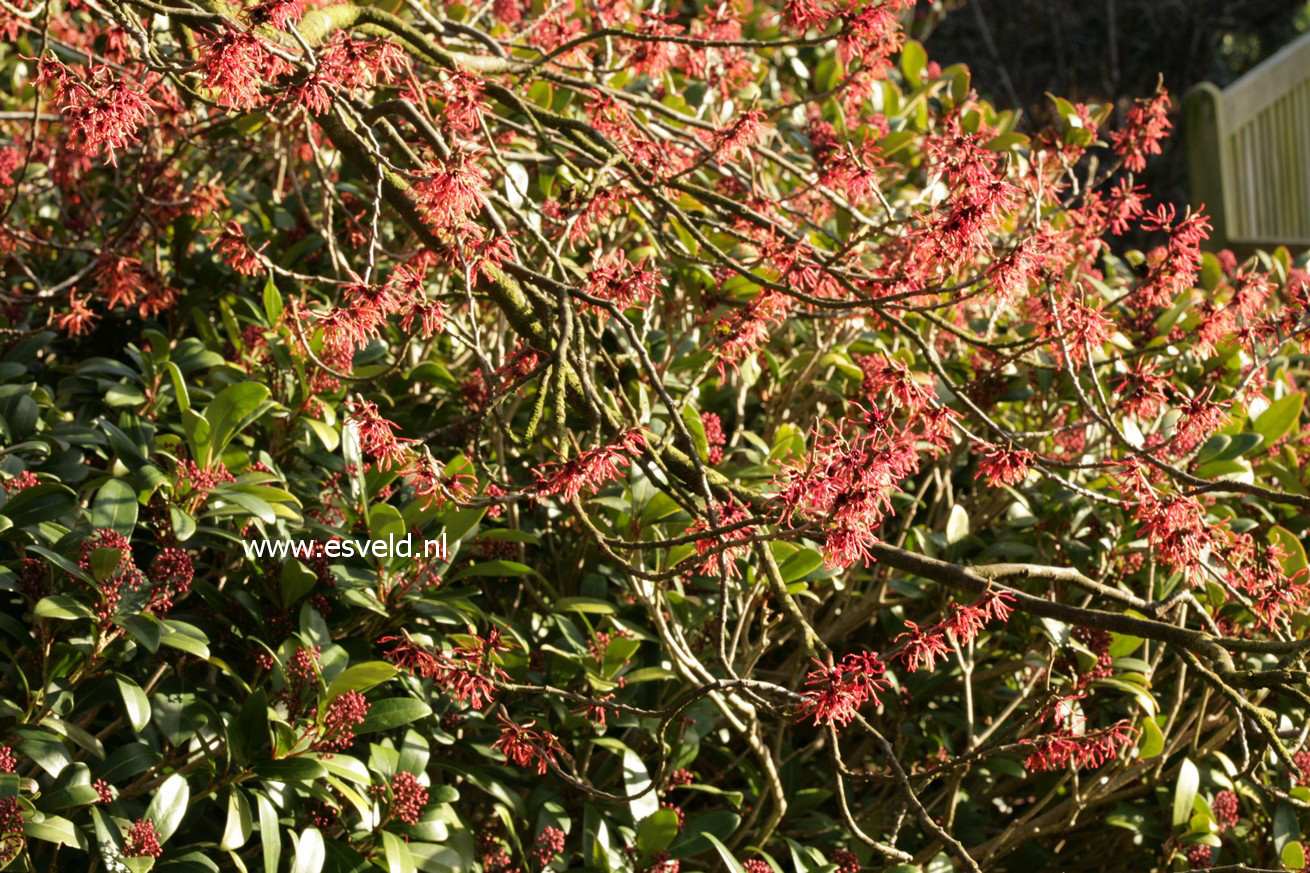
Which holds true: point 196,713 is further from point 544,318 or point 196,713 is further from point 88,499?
point 544,318

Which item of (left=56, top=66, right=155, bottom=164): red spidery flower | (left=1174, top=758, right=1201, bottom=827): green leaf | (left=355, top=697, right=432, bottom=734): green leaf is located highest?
(left=56, top=66, right=155, bottom=164): red spidery flower

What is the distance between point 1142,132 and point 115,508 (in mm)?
2452

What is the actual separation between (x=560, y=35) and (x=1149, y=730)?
2259mm

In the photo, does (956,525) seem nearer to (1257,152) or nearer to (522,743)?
(522,743)

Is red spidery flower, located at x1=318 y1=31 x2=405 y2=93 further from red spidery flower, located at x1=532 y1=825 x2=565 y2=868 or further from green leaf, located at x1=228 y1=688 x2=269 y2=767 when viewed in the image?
red spidery flower, located at x1=532 y1=825 x2=565 y2=868

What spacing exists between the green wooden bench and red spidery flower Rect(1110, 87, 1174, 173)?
4.76 meters

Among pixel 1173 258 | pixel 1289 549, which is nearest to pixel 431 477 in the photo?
pixel 1173 258

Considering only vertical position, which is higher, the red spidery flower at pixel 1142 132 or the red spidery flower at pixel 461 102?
the red spidery flower at pixel 461 102

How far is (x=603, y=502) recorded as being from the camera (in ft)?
8.52

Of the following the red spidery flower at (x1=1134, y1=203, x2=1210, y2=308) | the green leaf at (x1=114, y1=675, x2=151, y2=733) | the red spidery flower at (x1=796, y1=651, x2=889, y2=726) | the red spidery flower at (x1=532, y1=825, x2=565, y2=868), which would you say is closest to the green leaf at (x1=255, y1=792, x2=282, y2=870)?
the green leaf at (x1=114, y1=675, x2=151, y2=733)

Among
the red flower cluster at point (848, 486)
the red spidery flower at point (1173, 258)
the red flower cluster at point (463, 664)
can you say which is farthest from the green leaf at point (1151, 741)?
the red flower cluster at point (463, 664)

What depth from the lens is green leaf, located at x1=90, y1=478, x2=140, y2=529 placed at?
2.29 meters

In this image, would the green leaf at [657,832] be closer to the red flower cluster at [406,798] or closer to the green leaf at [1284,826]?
the red flower cluster at [406,798]

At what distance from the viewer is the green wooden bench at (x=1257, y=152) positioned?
7641mm
